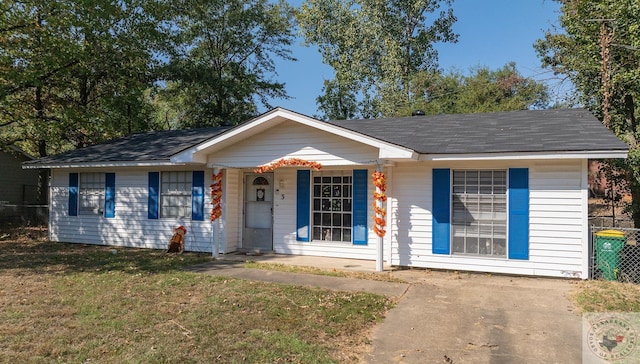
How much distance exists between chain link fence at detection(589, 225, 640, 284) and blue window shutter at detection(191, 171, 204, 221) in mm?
8951

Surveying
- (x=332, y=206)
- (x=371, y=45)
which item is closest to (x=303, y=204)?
(x=332, y=206)

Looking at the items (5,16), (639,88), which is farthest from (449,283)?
(5,16)

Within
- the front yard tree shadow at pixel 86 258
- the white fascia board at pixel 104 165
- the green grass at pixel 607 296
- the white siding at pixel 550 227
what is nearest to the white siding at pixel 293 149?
the white fascia board at pixel 104 165

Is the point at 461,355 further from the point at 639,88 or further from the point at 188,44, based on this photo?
the point at 188,44

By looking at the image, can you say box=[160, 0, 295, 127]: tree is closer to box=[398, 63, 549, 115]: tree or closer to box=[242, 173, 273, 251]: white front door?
box=[398, 63, 549, 115]: tree

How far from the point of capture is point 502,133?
28.2 feet

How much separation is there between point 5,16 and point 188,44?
12.2 m

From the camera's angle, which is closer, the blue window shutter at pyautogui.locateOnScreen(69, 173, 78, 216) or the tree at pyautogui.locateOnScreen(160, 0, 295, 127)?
the blue window shutter at pyautogui.locateOnScreen(69, 173, 78, 216)

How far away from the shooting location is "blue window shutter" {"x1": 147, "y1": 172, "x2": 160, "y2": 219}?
11250 mm

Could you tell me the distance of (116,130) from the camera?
61.0ft

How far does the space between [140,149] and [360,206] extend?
23.7 ft

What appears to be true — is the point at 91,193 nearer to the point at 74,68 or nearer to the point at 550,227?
the point at 74,68

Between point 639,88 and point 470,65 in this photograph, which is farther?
point 470,65

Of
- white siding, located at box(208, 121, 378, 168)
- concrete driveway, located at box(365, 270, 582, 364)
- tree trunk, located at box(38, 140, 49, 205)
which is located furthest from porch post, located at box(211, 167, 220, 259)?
tree trunk, located at box(38, 140, 49, 205)
